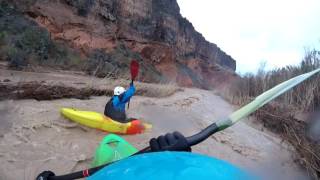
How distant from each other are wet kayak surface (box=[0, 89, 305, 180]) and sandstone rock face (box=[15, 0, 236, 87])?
9.88 m

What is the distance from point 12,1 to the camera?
626 inches

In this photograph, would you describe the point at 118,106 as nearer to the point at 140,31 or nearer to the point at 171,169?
the point at 171,169

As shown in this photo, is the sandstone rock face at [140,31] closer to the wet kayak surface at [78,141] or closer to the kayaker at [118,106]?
the wet kayak surface at [78,141]

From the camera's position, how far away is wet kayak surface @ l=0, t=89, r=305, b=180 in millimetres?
4406

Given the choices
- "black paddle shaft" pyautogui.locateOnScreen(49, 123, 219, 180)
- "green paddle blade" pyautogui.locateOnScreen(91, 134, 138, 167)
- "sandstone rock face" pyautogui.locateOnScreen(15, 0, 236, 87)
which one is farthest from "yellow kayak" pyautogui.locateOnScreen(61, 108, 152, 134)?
"sandstone rock face" pyautogui.locateOnScreen(15, 0, 236, 87)

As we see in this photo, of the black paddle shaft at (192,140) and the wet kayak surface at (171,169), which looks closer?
the wet kayak surface at (171,169)

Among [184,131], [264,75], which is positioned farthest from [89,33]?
[184,131]

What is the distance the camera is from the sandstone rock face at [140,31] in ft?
56.3

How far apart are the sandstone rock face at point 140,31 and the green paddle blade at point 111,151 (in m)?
14.0

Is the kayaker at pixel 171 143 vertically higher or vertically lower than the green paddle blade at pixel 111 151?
higher

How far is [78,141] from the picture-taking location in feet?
17.6

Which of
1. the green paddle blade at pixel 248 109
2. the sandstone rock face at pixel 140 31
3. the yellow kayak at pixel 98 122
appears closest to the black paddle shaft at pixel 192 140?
the green paddle blade at pixel 248 109

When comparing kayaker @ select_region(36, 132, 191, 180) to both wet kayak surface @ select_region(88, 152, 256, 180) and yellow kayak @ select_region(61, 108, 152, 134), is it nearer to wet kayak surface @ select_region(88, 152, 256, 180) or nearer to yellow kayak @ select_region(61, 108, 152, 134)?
→ wet kayak surface @ select_region(88, 152, 256, 180)

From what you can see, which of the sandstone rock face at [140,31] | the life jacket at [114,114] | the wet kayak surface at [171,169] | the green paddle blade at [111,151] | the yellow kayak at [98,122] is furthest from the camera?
the sandstone rock face at [140,31]
